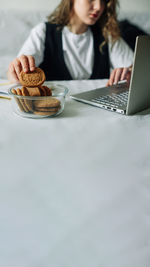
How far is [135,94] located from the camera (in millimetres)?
598

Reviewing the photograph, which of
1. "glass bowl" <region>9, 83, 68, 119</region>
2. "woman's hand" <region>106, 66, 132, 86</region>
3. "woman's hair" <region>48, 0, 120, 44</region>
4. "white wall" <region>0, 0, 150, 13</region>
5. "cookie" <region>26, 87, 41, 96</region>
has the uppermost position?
"white wall" <region>0, 0, 150, 13</region>

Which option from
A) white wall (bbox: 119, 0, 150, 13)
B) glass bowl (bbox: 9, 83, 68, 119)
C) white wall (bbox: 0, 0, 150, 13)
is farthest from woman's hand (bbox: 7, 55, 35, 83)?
white wall (bbox: 119, 0, 150, 13)

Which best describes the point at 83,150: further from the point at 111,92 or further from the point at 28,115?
the point at 111,92

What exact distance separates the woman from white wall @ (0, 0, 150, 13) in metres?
0.21

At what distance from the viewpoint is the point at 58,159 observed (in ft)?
1.35

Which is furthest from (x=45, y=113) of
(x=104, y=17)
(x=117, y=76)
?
(x=104, y=17)

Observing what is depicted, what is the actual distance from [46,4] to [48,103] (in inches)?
46.4

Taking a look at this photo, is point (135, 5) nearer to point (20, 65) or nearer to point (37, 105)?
point (20, 65)

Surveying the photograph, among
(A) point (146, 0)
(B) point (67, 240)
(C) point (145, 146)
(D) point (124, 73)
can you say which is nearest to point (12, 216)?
(B) point (67, 240)

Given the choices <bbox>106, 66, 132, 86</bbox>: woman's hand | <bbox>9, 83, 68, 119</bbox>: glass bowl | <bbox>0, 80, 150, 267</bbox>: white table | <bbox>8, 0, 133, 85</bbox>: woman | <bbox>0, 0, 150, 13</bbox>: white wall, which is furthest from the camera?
<bbox>0, 0, 150, 13</bbox>: white wall

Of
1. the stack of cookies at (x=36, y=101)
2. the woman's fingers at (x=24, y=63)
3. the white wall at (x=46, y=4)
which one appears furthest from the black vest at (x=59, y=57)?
the stack of cookies at (x=36, y=101)

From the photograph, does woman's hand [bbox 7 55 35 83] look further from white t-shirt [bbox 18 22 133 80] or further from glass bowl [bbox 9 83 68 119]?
white t-shirt [bbox 18 22 133 80]

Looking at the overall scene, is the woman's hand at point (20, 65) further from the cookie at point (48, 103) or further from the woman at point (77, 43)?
the woman at point (77, 43)

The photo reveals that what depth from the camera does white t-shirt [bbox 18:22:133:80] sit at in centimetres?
122
